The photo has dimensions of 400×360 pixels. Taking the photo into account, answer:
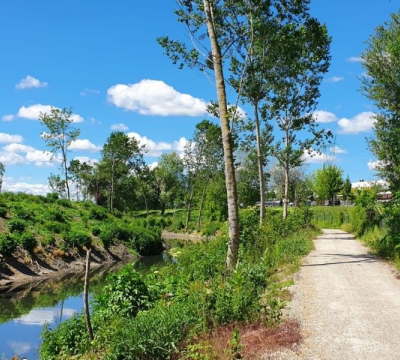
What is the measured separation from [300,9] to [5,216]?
79.2 feet

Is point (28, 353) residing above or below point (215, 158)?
below

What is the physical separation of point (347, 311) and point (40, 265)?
21.9 metres

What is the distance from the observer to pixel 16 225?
1164 inches

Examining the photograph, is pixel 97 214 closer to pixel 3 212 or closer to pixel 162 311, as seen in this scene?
pixel 3 212

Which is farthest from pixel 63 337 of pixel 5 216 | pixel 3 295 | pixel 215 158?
pixel 215 158

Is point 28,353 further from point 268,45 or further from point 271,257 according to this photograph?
point 268,45

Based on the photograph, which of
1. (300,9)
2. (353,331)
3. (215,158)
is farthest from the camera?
(215,158)

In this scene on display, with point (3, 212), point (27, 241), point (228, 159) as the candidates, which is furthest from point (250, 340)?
point (3, 212)

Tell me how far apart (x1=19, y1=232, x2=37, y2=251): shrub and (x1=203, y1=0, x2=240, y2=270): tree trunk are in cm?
1806

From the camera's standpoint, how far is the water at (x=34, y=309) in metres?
13.3

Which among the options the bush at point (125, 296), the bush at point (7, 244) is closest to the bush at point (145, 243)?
the bush at point (7, 244)

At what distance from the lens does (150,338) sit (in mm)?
7148

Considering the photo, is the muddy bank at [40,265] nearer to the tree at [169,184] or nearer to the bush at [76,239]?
the bush at [76,239]

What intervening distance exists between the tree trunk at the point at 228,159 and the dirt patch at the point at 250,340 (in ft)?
14.1
